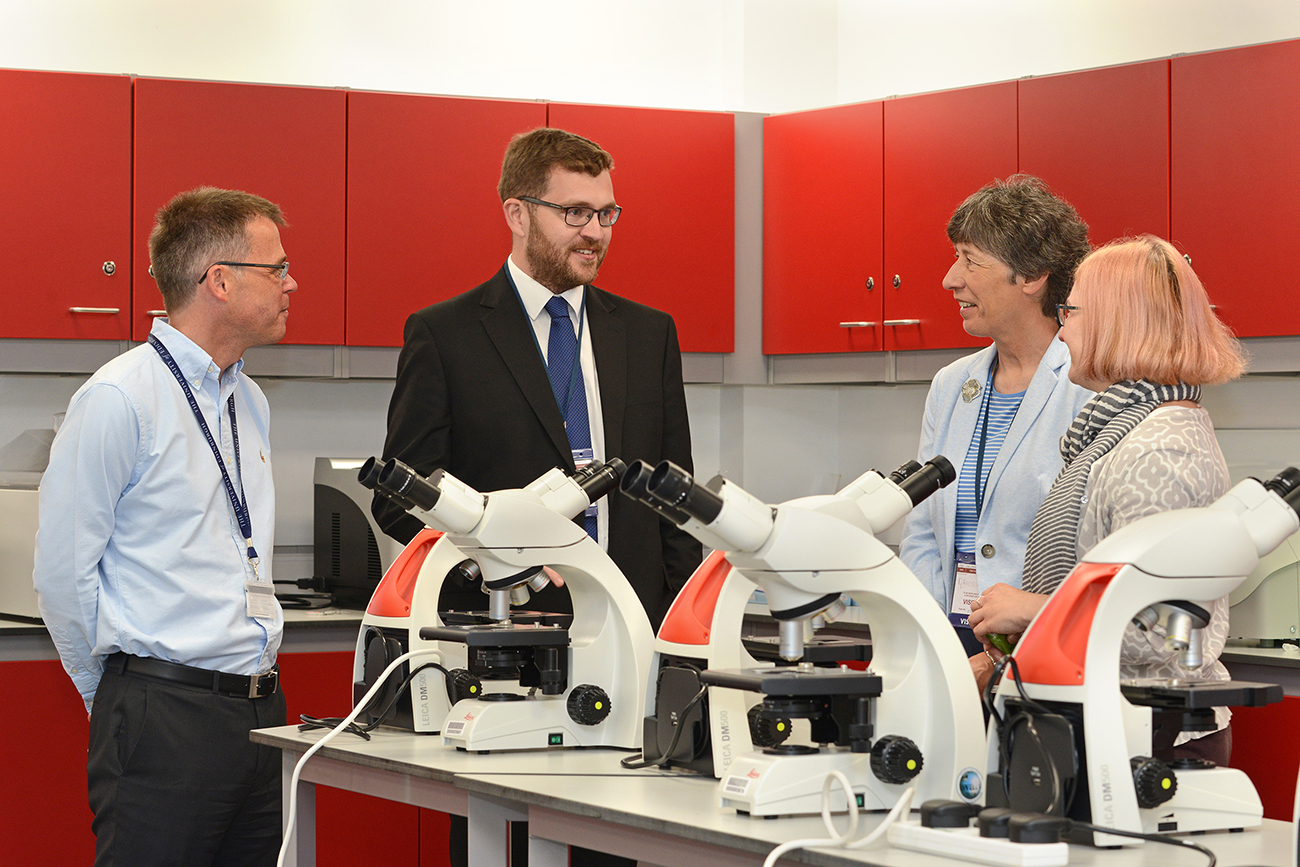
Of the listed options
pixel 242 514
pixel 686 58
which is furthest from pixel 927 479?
pixel 686 58

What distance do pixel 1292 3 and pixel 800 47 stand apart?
154 cm

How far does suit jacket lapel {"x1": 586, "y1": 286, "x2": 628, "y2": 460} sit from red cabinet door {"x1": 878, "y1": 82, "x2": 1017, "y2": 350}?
1344mm

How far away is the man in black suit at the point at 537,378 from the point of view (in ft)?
9.29

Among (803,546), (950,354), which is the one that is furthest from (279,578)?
(803,546)

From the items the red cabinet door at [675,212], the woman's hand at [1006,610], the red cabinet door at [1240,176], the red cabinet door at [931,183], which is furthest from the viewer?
the red cabinet door at [675,212]

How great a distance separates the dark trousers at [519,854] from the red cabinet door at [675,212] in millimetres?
1939

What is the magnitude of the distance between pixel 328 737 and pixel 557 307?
Answer: 1.06 meters

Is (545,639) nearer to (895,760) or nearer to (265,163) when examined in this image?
(895,760)

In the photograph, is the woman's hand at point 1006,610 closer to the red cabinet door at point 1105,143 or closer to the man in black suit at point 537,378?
the man in black suit at point 537,378

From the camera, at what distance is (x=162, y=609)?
94.3 inches

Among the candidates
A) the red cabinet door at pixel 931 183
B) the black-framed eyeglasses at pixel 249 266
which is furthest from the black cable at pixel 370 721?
the red cabinet door at pixel 931 183

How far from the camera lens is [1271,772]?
3188 mm

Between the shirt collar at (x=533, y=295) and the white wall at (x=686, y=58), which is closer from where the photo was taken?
the shirt collar at (x=533, y=295)

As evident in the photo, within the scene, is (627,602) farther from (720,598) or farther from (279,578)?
(279,578)
